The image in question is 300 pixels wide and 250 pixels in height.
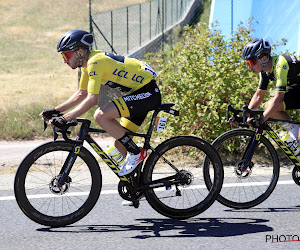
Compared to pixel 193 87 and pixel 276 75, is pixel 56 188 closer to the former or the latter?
pixel 276 75

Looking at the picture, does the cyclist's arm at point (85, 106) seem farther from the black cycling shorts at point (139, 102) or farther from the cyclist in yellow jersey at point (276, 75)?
Result: the cyclist in yellow jersey at point (276, 75)

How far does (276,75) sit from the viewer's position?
621cm

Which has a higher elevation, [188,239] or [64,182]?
[64,182]

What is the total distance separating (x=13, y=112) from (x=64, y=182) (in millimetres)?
7428

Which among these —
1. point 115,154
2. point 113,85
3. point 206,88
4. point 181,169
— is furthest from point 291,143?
point 206,88

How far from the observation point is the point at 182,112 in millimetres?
8789

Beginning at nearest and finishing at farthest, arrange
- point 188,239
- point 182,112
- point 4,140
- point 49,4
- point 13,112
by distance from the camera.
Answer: point 188,239 < point 182,112 < point 4,140 < point 13,112 < point 49,4

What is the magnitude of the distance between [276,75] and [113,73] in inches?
71.8

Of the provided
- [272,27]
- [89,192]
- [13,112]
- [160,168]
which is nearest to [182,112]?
[160,168]

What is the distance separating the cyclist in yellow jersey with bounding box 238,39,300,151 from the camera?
6.14 m

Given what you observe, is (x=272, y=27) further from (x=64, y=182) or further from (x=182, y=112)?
(x=64, y=182)

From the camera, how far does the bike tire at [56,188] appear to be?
5.47 metres


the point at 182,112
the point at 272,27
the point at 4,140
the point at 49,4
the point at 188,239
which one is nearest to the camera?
the point at 188,239

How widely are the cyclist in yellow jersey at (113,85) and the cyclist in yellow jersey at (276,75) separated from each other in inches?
47.8
